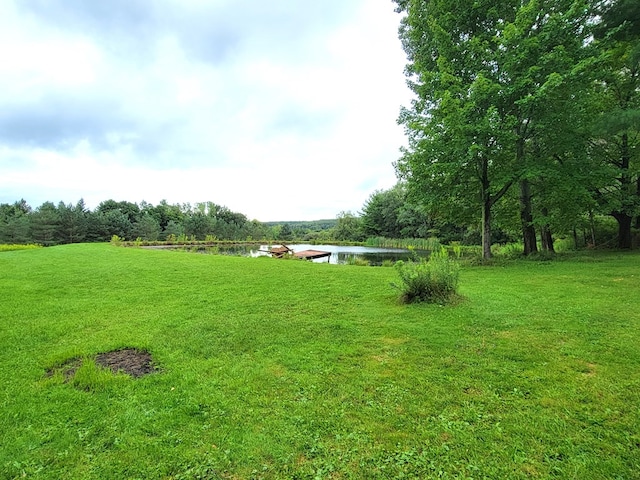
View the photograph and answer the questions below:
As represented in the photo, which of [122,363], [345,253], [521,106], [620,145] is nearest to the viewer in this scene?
[122,363]

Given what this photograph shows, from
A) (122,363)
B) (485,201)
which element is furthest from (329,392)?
(485,201)

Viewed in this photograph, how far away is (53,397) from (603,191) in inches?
614

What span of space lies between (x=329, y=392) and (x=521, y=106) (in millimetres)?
9606

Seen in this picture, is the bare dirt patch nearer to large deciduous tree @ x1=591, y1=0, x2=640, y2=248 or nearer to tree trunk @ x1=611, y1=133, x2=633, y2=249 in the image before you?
large deciduous tree @ x1=591, y1=0, x2=640, y2=248


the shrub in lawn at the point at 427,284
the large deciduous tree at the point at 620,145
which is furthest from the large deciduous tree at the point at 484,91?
the shrub in lawn at the point at 427,284

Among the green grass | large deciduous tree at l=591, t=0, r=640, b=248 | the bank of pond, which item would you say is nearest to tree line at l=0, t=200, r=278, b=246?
the bank of pond

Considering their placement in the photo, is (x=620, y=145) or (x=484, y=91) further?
(x=620, y=145)

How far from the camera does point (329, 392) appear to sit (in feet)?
7.28

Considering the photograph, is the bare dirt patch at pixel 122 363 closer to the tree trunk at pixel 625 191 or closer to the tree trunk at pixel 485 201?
the tree trunk at pixel 485 201

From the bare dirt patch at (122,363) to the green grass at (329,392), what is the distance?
85mm

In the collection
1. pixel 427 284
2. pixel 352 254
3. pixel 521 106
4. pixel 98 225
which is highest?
pixel 521 106

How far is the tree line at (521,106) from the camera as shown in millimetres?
8000

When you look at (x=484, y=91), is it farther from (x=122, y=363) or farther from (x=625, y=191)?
(x=122, y=363)

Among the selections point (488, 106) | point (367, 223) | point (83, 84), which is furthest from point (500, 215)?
point (367, 223)
